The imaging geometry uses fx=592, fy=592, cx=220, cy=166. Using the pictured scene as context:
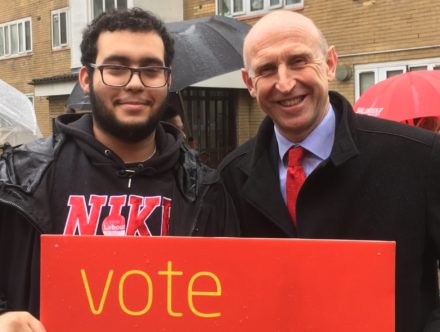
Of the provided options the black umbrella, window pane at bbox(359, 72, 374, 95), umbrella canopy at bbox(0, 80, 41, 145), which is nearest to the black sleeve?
the black umbrella

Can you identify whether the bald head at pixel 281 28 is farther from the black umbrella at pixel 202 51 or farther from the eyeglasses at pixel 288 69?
the black umbrella at pixel 202 51

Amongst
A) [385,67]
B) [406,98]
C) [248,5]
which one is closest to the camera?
[406,98]

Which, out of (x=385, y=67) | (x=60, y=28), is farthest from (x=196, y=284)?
(x=60, y=28)

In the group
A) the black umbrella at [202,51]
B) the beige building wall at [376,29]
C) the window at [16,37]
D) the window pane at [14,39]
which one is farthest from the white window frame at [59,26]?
the black umbrella at [202,51]

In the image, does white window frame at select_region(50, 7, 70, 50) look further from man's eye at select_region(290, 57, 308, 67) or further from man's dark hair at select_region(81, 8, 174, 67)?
man's eye at select_region(290, 57, 308, 67)

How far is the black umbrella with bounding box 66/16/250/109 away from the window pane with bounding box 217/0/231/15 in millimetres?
5792

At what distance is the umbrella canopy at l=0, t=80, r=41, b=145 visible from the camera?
7.22 m

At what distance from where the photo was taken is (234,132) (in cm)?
1296

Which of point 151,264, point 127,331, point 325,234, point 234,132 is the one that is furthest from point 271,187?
point 234,132

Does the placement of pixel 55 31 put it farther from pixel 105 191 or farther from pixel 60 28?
Answer: pixel 105 191

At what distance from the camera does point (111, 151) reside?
7.41ft

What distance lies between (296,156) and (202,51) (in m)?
3.54

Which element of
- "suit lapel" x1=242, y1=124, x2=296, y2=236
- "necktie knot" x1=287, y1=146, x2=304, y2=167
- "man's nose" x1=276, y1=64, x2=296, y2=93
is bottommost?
"suit lapel" x1=242, y1=124, x2=296, y2=236

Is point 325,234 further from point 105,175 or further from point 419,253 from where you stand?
point 105,175
